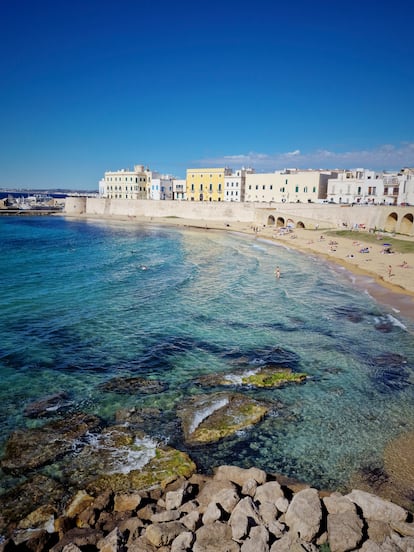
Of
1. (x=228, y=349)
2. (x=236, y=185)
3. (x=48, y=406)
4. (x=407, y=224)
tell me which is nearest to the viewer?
(x=48, y=406)

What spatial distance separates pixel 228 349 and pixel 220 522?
32.2 ft

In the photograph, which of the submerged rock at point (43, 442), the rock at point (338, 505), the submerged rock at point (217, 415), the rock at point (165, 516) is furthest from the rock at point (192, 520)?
the submerged rock at point (43, 442)

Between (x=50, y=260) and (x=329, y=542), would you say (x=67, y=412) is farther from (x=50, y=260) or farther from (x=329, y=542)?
(x=50, y=260)

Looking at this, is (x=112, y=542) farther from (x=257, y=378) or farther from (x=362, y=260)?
(x=362, y=260)

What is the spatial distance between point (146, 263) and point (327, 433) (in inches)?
1185

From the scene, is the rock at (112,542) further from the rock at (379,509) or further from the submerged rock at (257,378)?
the submerged rock at (257,378)

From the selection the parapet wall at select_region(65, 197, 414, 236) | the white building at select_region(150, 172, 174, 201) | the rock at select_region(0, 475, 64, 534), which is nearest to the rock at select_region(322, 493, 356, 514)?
the rock at select_region(0, 475, 64, 534)

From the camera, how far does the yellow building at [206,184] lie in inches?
3506

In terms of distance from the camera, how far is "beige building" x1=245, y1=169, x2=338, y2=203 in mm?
75200

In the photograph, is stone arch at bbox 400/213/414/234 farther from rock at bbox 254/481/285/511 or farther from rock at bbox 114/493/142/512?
rock at bbox 114/493/142/512

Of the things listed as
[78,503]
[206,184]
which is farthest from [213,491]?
[206,184]

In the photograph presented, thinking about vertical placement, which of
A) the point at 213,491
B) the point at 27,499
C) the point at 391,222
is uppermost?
the point at 391,222

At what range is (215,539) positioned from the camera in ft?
22.2

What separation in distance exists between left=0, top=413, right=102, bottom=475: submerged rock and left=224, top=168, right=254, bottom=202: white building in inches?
3081
